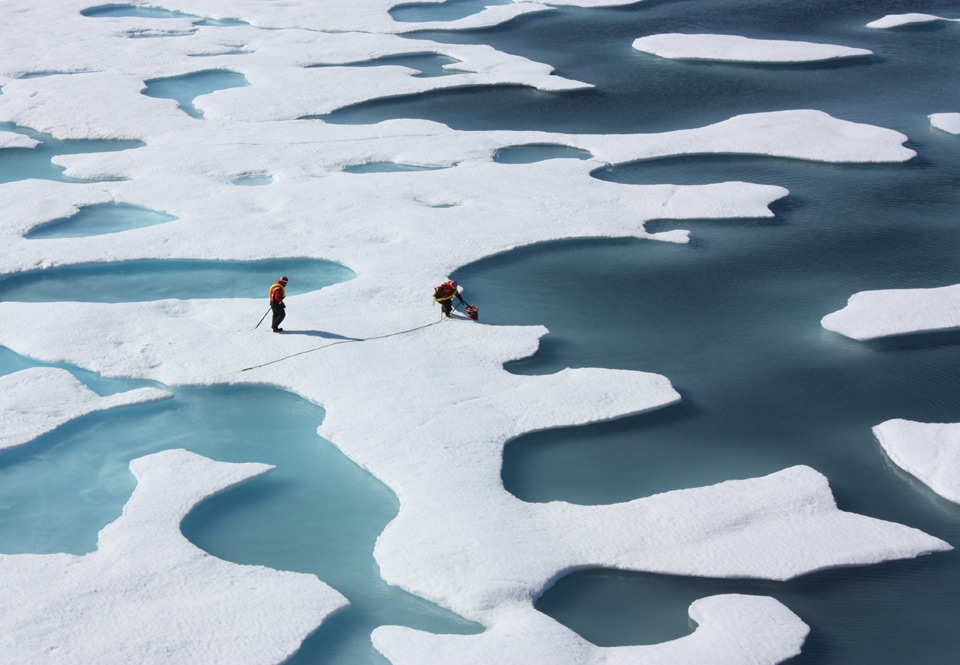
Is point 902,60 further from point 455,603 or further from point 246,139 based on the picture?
point 455,603

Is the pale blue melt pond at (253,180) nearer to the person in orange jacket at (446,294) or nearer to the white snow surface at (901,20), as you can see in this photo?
the person in orange jacket at (446,294)

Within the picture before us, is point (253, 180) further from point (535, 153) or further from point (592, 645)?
point (592, 645)

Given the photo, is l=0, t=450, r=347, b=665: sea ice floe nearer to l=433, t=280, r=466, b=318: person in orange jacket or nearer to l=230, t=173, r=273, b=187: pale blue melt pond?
l=433, t=280, r=466, b=318: person in orange jacket

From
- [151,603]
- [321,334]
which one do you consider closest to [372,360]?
[321,334]

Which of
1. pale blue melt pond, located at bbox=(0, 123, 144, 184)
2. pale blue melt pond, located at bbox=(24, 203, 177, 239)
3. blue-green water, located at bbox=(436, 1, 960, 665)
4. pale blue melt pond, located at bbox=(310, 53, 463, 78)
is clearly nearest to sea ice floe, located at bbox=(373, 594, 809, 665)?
blue-green water, located at bbox=(436, 1, 960, 665)

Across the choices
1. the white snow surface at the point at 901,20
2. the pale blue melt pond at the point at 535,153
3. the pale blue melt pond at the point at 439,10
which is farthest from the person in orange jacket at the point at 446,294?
the white snow surface at the point at 901,20

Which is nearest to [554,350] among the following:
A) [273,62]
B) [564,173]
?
[564,173]
